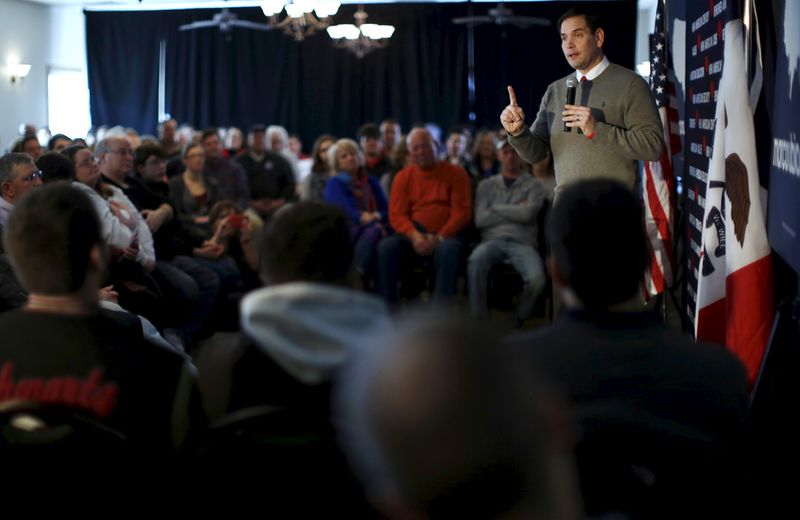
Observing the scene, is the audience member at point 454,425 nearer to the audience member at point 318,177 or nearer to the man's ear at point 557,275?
the man's ear at point 557,275

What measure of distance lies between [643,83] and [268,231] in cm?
209

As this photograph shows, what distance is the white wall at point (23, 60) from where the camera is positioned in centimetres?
1380

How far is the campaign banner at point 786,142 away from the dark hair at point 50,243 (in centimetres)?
203

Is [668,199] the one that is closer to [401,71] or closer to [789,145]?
[789,145]

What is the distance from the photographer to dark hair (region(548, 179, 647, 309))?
1655mm

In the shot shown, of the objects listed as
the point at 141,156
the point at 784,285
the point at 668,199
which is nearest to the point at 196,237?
the point at 141,156

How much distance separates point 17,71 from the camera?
14.0m

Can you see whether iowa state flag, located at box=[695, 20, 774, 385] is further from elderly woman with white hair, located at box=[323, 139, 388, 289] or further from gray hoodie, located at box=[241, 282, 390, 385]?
elderly woman with white hair, located at box=[323, 139, 388, 289]

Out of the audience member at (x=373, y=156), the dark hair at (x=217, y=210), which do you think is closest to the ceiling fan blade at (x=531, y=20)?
the audience member at (x=373, y=156)

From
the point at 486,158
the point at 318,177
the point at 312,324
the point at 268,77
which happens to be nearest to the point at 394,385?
the point at 312,324

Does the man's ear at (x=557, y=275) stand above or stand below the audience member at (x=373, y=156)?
below

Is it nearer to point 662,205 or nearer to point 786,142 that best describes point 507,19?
point 662,205

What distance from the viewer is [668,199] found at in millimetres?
4426

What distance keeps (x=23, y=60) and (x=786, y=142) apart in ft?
44.1
